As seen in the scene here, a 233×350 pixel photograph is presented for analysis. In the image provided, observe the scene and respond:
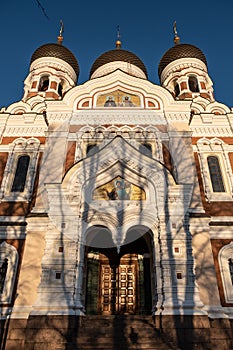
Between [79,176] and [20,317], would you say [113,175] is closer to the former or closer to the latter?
[79,176]

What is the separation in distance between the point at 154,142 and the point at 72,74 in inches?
372

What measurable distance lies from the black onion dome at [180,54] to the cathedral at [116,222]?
6.80 meters

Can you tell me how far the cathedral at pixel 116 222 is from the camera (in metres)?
7.86

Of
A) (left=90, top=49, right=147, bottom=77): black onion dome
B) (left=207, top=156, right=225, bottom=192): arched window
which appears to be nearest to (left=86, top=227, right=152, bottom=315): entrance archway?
(left=207, top=156, right=225, bottom=192): arched window

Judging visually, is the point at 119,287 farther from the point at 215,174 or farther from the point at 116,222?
the point at 215,174

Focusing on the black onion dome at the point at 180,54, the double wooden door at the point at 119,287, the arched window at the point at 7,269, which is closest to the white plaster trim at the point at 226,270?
the double wooden door at the point at 119,287

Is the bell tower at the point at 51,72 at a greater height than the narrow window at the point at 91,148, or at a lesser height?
greater

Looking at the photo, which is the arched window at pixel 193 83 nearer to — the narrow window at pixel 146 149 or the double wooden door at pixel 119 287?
the narrow window at pixel 146 149

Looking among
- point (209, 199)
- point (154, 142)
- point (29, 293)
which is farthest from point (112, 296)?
point (154, 142)

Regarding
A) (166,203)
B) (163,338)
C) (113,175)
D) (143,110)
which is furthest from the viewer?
(143,110)

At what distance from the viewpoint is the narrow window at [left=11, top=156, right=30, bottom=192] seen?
10.8 m

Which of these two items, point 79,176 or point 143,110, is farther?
point 143,110

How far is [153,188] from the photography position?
31.8 feet

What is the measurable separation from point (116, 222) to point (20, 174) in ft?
13.3
